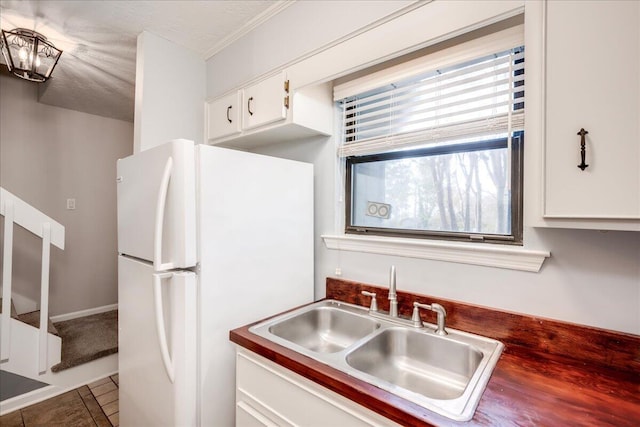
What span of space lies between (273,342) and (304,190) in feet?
2.66

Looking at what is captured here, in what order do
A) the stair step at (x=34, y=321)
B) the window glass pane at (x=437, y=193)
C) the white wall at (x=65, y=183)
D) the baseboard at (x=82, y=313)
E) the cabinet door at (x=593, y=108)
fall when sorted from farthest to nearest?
the baseboard at (x=82, y=313) < the white wall at (x=65, y=183) < the stair step at (x=34, y=321) < the window glass pane at (x=437, y=193) < the cabinet door at (x=593, y=108)

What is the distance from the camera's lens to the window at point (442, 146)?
1189mm

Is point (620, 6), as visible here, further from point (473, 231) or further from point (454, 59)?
point (473, 231)

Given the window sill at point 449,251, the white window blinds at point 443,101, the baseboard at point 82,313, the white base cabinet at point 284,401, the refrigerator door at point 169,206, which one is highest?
the white window blinds at point 443,101

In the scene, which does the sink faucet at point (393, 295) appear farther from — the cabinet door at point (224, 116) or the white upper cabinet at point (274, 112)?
the cabinet door at point (224, 116)

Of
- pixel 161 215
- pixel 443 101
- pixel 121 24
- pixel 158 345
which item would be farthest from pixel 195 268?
pixel 121 24

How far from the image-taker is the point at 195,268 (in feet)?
3.95

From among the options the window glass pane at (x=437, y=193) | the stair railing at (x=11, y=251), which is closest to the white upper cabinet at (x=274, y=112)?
the window glass pane at (x=437, y=193)

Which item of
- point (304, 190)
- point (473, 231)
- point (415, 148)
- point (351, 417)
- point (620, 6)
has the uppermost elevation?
point (620, 6)

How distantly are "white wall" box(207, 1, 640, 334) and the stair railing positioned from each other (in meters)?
1.65

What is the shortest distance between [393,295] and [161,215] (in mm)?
1037

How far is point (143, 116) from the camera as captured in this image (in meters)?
1.83

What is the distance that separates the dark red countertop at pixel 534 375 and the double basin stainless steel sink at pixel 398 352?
0.04 metres

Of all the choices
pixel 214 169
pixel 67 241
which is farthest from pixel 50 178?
pixel 214 169
